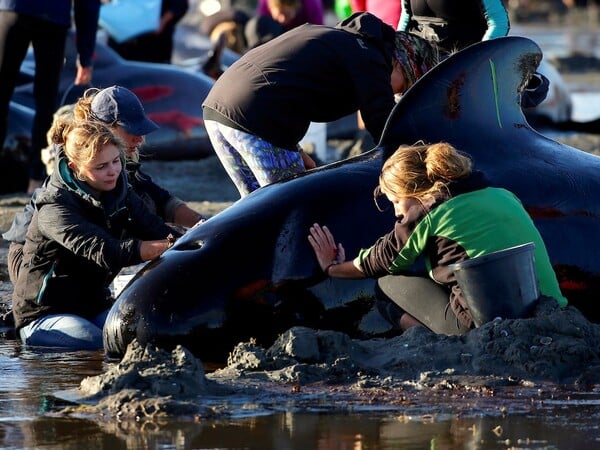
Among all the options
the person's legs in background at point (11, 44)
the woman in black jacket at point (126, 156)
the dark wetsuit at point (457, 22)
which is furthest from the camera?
the person's legs in background at point (11, 44)

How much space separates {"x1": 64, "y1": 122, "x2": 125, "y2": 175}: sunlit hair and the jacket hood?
1.35 meters

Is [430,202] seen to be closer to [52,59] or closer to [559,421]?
[559,421]

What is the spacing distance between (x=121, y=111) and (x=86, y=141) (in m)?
0.77

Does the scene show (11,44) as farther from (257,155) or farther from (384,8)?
(257,155)

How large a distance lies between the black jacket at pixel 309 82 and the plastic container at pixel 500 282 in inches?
49.4

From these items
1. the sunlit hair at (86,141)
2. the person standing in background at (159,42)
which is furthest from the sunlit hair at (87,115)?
the person standing in background at (159,42)

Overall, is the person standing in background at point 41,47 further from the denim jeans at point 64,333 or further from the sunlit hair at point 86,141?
the denim jeans at point 64,333

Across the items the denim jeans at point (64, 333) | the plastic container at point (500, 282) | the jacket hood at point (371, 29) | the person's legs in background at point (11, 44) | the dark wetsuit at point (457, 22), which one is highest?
the person's legs in background at point (11, 44)

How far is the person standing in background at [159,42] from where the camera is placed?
1852 centimetres

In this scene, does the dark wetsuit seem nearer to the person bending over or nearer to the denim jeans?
the person bending over

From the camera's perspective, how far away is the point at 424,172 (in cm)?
697

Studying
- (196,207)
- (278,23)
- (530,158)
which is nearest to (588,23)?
(278,23)

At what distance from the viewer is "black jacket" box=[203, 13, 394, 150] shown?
25.3ft

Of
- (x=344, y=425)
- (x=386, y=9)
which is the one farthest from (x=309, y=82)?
(x=386, y=9)
